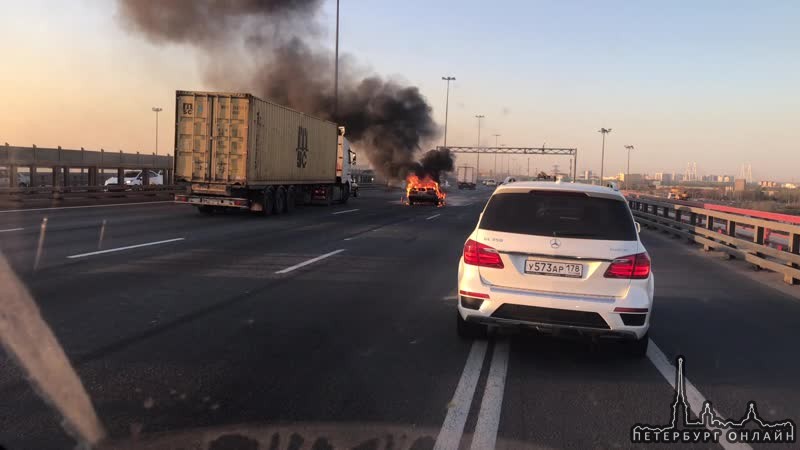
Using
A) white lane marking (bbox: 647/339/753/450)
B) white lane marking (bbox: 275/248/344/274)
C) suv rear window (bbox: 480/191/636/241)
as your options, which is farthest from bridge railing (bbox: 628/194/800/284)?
white lane marking (bbox: 275/248/344/274)

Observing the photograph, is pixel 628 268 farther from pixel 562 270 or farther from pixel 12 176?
pixel 12 176

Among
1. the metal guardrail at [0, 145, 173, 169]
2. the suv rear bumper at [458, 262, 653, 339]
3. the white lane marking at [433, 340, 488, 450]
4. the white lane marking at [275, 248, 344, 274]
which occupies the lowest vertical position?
the white lane marking at [433, 340, 488, 450]

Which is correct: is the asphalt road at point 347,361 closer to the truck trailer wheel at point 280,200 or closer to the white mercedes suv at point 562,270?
the white mercedes suv at point 562,270

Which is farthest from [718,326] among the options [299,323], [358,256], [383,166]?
[383,166]

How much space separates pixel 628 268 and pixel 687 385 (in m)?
0.99

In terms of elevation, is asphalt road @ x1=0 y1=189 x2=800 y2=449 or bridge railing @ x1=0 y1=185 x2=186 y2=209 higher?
bridge railing @ x1=0 y1=185 x2=186 y2=209

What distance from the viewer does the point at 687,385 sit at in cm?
458

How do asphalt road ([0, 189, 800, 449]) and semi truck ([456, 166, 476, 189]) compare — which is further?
semi truck ([456, 166, 476, 189])

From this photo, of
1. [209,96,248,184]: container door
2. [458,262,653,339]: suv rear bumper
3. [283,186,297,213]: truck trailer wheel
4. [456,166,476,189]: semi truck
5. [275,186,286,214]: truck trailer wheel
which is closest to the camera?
[458,262,653,339]: suv rear bumper

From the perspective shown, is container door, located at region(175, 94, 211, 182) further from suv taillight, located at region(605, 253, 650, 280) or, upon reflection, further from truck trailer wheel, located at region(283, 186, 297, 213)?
suv taillight, located at region(605, 253, 650, 280)

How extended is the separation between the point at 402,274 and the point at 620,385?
513 cm

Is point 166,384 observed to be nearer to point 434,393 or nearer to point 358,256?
point 434,393

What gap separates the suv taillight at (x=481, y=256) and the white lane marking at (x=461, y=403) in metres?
0.81

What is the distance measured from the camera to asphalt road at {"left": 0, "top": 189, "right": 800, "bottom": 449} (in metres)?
3.61
